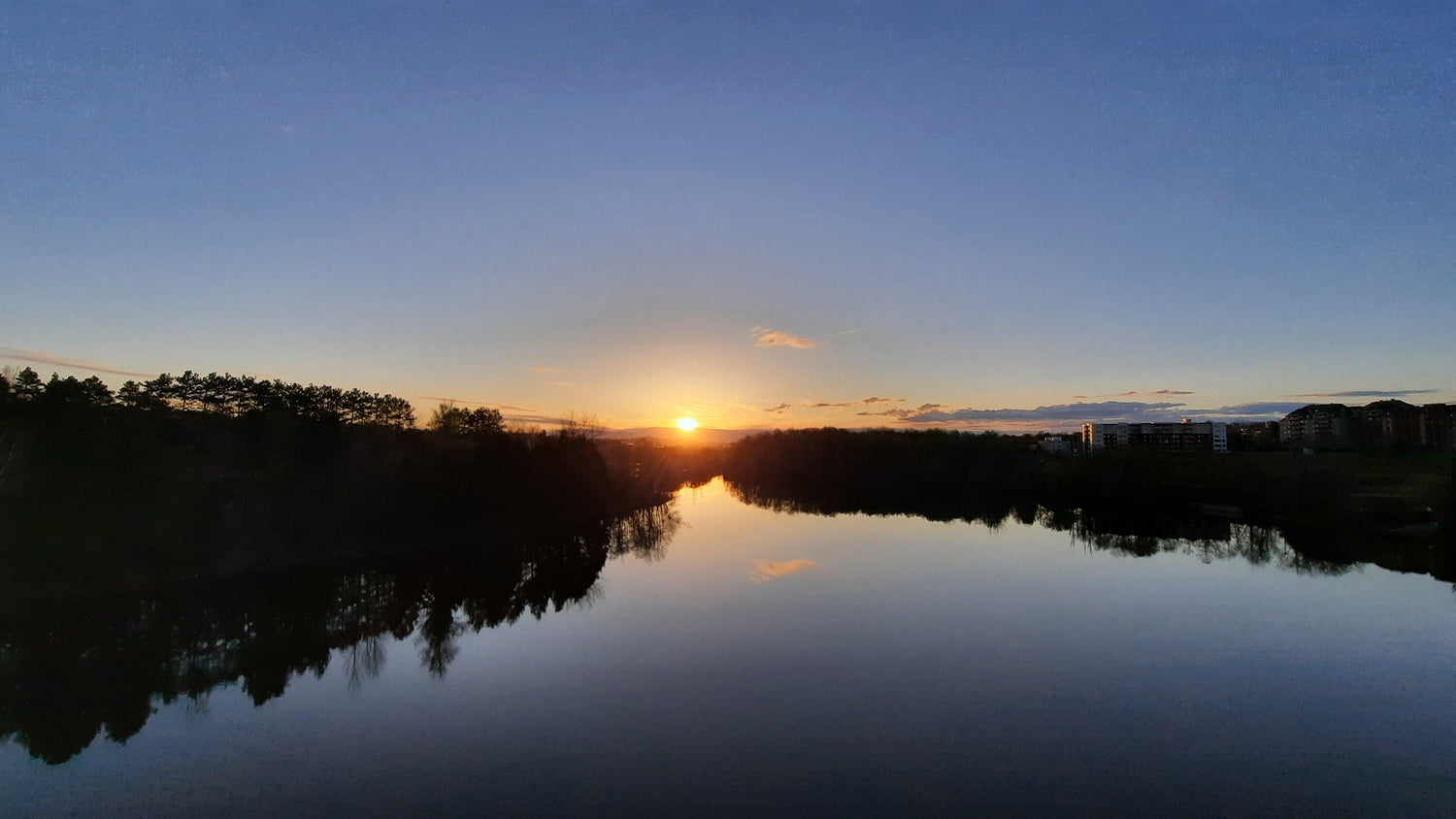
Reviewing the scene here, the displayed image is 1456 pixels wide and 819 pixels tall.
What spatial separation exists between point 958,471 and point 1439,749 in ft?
172

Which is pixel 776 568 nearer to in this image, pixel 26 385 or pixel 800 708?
pixel 800 708

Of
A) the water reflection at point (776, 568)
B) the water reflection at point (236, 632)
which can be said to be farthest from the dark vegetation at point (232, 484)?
the water reflection at point (776, 568)

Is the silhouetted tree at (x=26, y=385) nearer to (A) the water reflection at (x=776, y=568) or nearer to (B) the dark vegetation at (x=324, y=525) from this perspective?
(B) the dark vegetation at (x=324, y=525)

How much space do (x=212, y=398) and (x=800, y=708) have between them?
44684 millimetres

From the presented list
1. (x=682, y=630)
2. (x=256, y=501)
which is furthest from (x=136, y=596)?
(x=682, y=630)

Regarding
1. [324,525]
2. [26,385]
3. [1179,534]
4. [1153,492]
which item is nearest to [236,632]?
[324,525]

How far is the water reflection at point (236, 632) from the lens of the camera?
12.2m

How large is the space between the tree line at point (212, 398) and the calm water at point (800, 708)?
14.4m

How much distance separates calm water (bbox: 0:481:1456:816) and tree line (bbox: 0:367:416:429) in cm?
1444

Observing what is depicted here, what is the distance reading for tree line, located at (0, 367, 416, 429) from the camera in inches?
1030

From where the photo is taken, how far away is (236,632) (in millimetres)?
16875

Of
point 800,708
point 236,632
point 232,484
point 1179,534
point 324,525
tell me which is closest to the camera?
point 800,708

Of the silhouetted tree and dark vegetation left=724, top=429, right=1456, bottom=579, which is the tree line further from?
dark vegetation left=724, top=429, right=1456, bottom=579

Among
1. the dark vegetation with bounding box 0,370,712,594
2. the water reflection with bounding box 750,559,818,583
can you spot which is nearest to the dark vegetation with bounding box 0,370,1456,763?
the dark vegetation with bounding box 0,370,712,594
